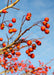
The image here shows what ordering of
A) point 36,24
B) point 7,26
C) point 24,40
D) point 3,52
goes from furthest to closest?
point 7,26
point 3,52
point 24,40
point 36,24

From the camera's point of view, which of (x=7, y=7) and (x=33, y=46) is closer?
(x=33, y=46)

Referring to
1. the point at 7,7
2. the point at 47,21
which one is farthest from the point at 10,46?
the point at 7,7

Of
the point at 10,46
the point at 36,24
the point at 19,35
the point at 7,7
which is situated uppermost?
the point at 7,7

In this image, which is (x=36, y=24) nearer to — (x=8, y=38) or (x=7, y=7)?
(x=8, y=38)

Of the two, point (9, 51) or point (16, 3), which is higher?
point (16, 3)

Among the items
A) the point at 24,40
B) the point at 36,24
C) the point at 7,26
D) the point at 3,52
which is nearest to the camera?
the point at 36,24

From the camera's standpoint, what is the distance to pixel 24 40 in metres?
4.20

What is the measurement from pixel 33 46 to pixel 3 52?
105 centimetres

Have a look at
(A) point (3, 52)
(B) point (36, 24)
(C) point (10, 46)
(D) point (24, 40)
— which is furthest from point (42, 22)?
(A) point (3, 52)

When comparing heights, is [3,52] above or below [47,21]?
below

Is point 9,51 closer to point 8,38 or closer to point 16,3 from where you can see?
point 8,38

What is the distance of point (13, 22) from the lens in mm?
5145

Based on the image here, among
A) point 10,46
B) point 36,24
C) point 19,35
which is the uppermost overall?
point 36,24

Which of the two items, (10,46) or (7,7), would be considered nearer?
(10,46)
